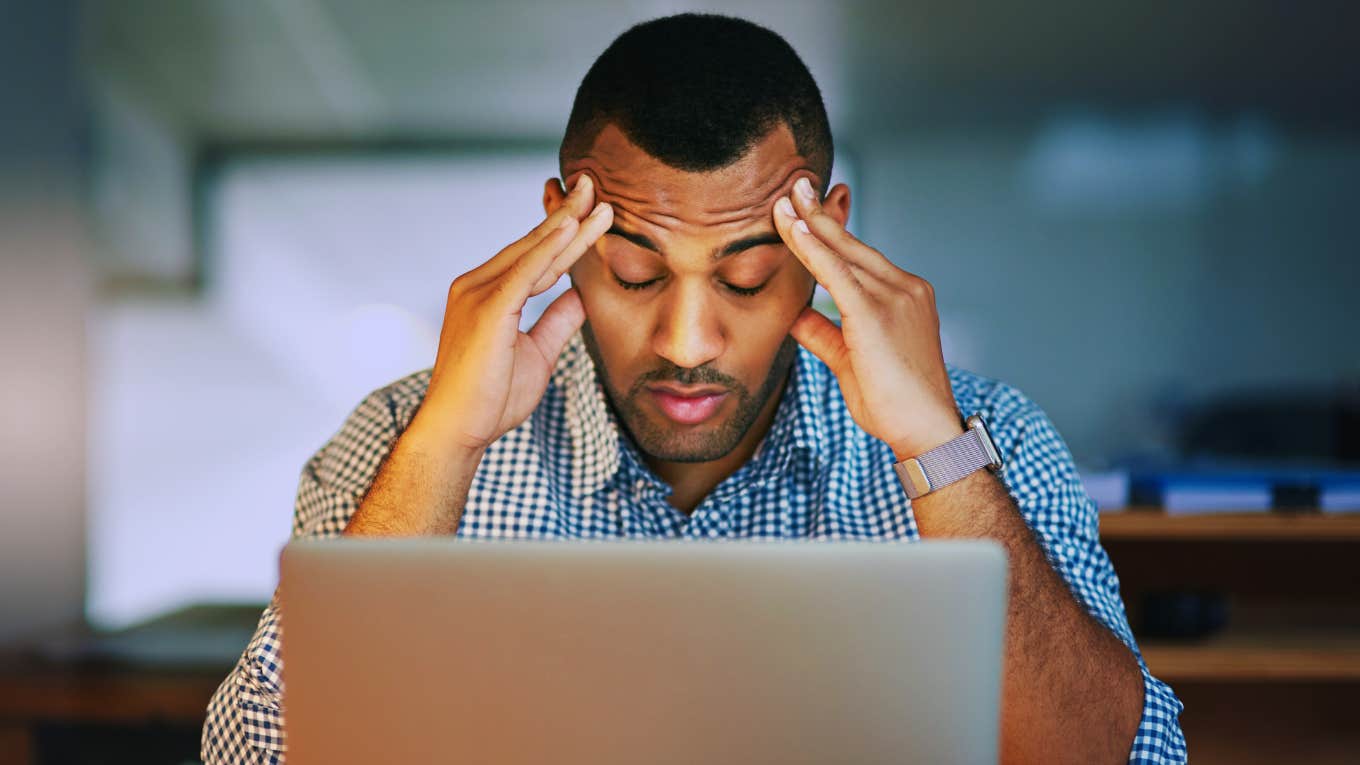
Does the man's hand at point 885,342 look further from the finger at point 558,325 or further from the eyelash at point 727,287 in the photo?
the finger at point 558,325

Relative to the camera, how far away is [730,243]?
47.8 inches

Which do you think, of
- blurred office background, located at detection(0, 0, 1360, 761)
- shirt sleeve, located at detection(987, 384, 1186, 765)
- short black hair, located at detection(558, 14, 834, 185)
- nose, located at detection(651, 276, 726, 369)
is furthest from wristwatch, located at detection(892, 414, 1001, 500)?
blurred office background, located at detection(0, 0, 1360, 761)

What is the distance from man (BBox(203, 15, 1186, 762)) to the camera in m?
1.10

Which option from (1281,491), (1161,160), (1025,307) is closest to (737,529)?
(1281,491)

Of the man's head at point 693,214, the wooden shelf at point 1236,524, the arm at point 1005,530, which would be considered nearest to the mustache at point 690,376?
the man's head at point 693,214

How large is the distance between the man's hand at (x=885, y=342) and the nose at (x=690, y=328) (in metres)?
0.12

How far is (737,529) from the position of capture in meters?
1.37

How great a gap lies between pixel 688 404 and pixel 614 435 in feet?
Answer: 0.37

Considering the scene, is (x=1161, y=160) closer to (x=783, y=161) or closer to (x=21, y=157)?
(x=783, y=161)

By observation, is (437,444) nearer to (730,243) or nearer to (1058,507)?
(730,243)

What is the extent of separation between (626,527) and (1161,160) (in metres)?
3.81

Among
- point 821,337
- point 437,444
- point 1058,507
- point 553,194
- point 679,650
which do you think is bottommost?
point 679,650

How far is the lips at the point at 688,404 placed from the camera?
1290 mm

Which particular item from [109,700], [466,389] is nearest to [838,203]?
[466,389]
